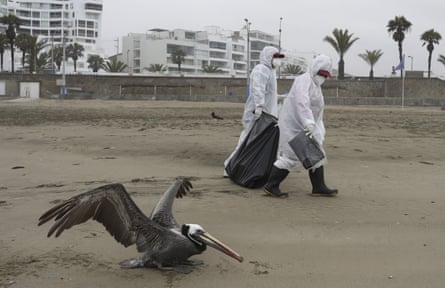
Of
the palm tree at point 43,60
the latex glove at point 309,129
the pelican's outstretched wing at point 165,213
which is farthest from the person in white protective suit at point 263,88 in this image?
the palm tree at point 43,60

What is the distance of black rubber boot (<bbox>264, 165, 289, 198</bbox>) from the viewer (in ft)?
18.2

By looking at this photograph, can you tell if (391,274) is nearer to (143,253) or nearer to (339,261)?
(339,261)

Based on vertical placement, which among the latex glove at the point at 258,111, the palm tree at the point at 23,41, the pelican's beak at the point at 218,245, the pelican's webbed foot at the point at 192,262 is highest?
the palm tree at the point at 23,41

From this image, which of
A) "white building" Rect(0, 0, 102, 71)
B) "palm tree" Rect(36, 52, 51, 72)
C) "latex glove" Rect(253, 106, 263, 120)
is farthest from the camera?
"white building" Rect(0, 0, 102, 71)

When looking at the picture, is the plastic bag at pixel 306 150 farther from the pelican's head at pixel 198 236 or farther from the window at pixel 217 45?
the window at pixel 217 45

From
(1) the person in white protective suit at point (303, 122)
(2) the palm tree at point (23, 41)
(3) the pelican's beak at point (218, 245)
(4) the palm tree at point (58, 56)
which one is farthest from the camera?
(4) the palm tree at point (58, 56)

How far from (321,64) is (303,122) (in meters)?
0.71

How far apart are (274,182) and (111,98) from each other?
38.0 meters

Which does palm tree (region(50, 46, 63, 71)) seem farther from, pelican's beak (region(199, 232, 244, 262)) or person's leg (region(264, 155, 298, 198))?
pelican's beak (region(199, 232, 244, 262))

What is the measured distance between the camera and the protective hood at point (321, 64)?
18.7ft

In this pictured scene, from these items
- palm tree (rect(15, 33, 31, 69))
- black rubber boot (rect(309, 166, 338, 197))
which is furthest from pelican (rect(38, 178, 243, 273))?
palm tree (rect(15, 33, 31, 69))

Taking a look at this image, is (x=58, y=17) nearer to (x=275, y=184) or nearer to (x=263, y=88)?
(x=263, y=88)

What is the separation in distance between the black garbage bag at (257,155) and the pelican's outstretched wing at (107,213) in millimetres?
2832

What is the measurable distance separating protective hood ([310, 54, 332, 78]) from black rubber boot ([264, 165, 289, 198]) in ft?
3.76
